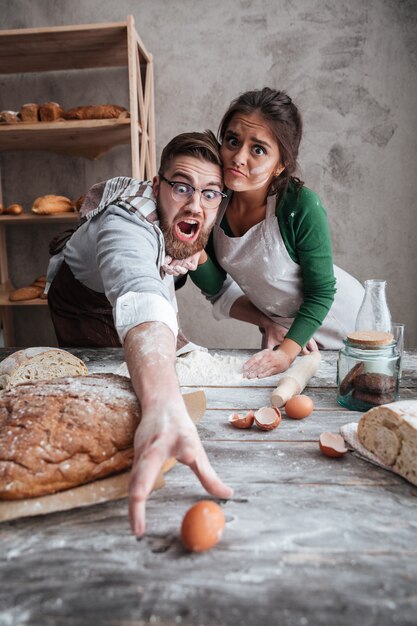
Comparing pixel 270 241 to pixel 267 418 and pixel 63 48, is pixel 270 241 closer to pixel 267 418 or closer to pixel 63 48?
pixel 267 418

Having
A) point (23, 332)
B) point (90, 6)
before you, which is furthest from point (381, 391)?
point (90, 6)

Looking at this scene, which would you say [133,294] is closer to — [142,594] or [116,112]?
[142,594]

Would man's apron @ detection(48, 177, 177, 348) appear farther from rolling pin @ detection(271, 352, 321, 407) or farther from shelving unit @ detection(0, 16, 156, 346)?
shelving unit @ detection(0, 16, 156, 346)

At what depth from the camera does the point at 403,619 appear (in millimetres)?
503

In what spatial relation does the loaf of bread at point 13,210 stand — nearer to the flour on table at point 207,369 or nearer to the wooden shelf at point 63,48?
the wooden shelf at point 63,48

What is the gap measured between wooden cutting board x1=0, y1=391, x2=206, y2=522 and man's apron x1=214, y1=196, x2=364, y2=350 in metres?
1.11

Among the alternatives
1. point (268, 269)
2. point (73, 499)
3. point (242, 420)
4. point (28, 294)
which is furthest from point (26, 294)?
point (73, 499)

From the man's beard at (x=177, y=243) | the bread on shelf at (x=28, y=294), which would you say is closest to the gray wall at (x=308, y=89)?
the bread on shelf at (x=28, y=294)

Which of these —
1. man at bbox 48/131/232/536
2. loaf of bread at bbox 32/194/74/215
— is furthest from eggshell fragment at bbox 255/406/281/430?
loaf of bread at bbox 32/194/74/215

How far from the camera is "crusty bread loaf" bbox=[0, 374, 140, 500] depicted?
27.9 inches

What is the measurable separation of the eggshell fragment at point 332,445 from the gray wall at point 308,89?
2.44 m

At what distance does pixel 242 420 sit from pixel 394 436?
30 centimetres

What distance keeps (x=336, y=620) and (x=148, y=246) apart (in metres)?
0.97

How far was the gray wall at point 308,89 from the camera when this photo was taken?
9.51 feet
